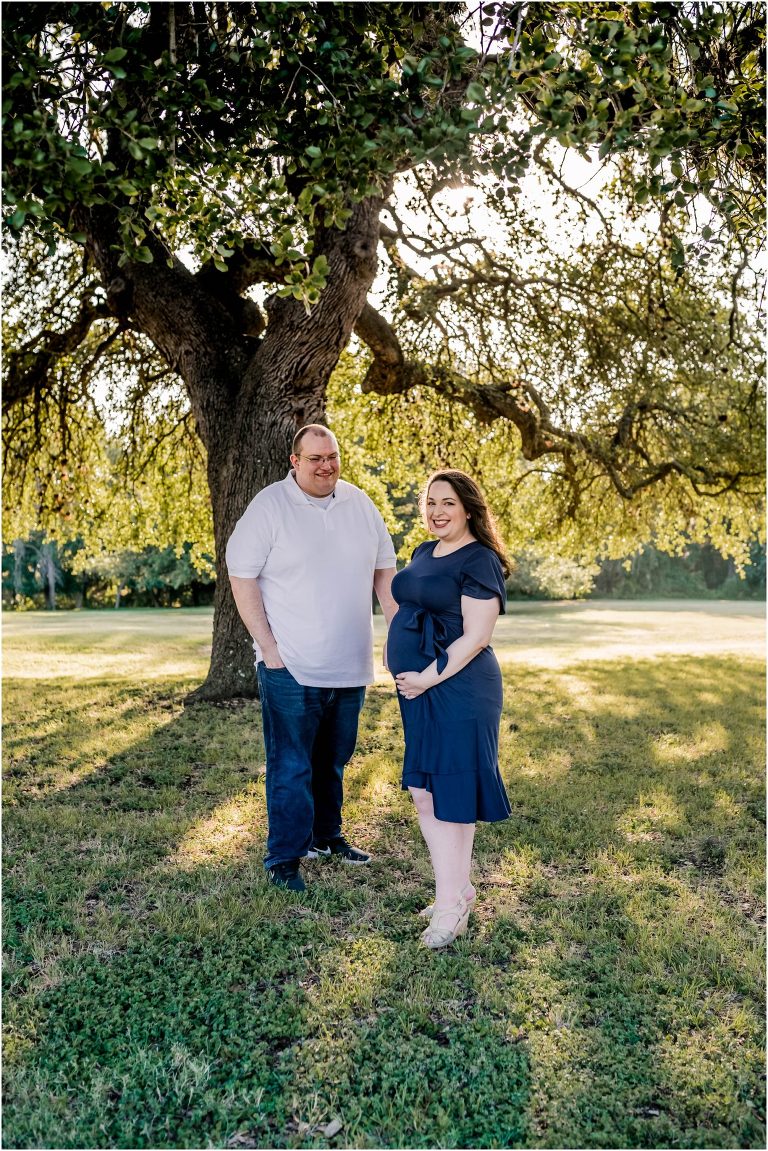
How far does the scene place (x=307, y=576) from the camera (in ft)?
15.1

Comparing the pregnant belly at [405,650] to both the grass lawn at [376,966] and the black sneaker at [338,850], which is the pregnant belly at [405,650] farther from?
the black sneaker at [338,850]

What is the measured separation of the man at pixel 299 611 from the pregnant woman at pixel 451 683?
1.78ft

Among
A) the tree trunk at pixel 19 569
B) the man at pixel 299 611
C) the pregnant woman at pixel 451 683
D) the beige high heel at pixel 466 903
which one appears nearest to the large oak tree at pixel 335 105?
the man at pixel 299 611

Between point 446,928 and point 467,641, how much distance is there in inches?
55.8

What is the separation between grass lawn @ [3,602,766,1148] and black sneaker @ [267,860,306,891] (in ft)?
0.43

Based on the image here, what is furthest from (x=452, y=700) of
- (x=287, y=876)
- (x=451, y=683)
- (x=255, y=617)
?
(x=287, y=876)

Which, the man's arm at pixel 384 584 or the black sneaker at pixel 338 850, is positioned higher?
the man's arm at pixel 384 584

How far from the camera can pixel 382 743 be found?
28.6 feet

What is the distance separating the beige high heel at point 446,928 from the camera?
399cm

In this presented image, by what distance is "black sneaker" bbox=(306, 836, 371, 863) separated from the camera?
16.8ft

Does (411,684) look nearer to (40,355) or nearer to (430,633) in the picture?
(430,633)

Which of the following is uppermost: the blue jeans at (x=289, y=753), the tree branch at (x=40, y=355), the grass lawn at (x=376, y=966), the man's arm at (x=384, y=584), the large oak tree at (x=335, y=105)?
the tree branch at (x=40, y=355)

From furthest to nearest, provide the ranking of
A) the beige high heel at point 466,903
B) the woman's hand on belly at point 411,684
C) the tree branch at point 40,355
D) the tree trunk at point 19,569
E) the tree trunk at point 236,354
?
the tree trunk at point 19,569, the tree branch at point 40,355, the tree trunk at point 236,354, the beige high heel at point 466,903, the woman's hand on belly at point 411,684

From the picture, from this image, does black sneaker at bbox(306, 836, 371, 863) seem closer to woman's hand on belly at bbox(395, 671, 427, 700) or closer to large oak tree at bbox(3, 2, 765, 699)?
woman's hand on belly at bbox(395, 671, 427, 700)
